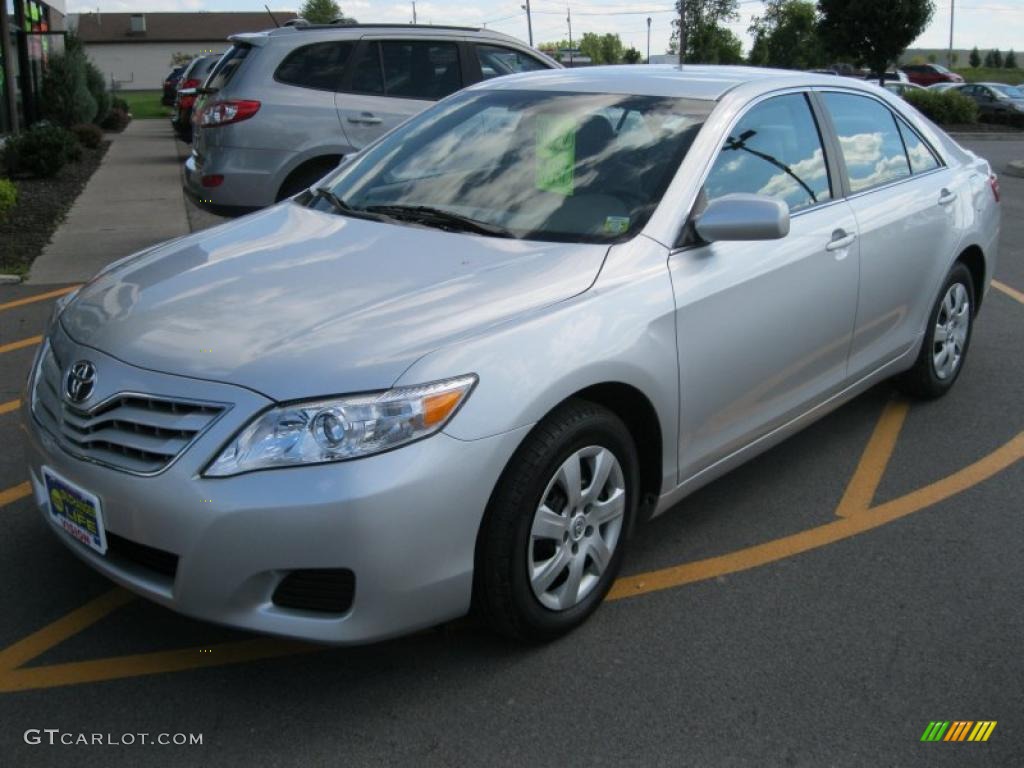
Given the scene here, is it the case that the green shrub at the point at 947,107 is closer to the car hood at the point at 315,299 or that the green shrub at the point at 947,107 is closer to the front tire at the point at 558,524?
the car hood at the point at 315,299

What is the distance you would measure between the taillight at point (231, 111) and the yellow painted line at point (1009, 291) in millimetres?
5942

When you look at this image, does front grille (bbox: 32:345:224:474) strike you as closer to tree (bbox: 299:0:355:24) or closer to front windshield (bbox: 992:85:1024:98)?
front windshield (bbox: 992:85:1024:98)

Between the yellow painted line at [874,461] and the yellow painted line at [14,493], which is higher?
the yellow painted line at [14,493]

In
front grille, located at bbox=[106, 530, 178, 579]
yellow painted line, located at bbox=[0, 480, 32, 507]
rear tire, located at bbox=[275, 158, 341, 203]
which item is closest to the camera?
front grille, located at bbox=[106, 530, 178, 579]

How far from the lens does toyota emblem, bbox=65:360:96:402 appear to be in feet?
9.76

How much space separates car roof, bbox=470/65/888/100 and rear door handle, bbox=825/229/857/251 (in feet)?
2.09

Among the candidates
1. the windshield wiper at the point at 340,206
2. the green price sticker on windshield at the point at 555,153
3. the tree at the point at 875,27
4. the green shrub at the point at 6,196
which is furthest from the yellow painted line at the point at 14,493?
the tree at the point at 875,27

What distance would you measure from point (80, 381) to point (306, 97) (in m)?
5.87

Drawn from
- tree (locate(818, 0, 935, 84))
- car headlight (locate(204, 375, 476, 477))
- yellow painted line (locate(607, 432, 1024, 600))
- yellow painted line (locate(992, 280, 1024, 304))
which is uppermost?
tree (locate(818, 0, 935, 84))

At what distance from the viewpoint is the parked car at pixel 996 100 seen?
3747 centimetres

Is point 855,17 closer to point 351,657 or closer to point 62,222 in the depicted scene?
point 62,222

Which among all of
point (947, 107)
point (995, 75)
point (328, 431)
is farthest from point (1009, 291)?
point (995, 75)

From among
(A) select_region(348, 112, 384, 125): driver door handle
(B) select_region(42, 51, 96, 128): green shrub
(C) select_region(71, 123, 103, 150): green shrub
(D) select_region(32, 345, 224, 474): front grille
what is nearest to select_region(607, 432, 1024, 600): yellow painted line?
(D) select_region(32, 345, 224, 474): front grille

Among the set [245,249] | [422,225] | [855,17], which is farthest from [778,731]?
[855,17]
